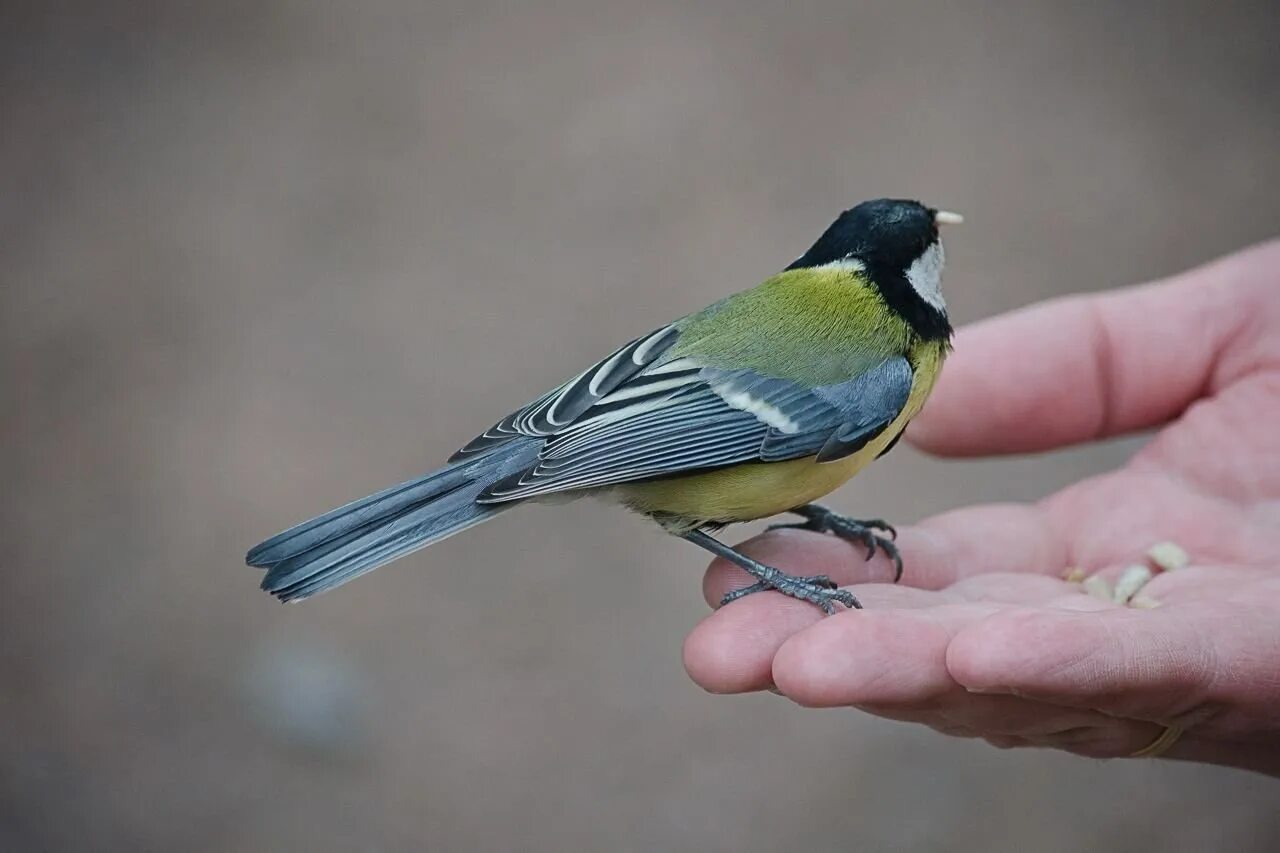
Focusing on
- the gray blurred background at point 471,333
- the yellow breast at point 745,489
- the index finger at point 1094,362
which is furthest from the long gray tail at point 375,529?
the gray blurred background at point 471,333

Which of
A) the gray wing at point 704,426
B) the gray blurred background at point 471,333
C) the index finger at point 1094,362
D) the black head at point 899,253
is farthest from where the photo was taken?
the gray blurred background at point 471,333

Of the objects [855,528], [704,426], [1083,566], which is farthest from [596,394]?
[1083,566]

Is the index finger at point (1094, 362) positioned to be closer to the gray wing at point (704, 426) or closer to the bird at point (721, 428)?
the bird at point (721, 428)

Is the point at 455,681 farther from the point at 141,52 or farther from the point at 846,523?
the point at 141,52

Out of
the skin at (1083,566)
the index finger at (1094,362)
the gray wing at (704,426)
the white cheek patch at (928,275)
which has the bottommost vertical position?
the skin at (1083,566)

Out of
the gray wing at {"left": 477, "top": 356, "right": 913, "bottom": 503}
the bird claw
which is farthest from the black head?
the bird claw

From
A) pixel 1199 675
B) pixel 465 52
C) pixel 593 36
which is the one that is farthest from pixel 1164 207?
pixel 1199 675

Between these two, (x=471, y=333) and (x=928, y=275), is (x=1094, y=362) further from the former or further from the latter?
(x=471, y=333)

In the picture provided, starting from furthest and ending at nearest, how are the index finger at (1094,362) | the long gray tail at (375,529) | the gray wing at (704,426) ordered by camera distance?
the index finger at (1094,362)
the gray wing at (704,426)
the long gray tail at (375,529)
